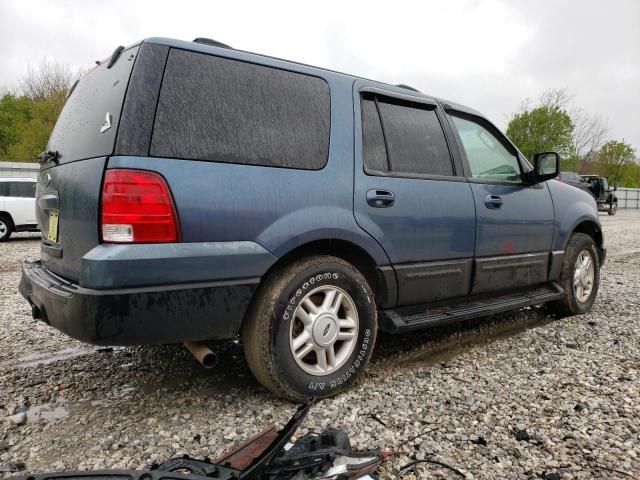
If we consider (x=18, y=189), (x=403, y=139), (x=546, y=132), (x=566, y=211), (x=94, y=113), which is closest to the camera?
(x=94, y=113)

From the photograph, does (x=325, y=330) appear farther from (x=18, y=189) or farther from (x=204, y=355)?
(x=18, y=189)

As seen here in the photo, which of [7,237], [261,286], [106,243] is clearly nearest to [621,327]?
[261,286]

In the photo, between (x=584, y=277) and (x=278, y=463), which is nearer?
(x=278, y=463)

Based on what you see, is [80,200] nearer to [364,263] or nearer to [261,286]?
[261,286]

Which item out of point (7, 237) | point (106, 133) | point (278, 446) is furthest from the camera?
point (7, 237)

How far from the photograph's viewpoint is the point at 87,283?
79.9 inches

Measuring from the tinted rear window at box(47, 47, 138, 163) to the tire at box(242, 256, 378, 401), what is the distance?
1048 millimetres

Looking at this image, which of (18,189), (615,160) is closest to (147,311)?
(18,189)

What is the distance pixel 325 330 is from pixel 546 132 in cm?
4539

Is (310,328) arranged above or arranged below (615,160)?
below

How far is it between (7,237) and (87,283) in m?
12.1

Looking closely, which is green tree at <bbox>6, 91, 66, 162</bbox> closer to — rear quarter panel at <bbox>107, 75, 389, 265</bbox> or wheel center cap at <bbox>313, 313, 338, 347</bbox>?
rear quarter panel at <bbox>107, 75, 389, 265</bbox>

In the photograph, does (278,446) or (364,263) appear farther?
(364,263)

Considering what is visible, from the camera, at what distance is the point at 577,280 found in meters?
4.44
